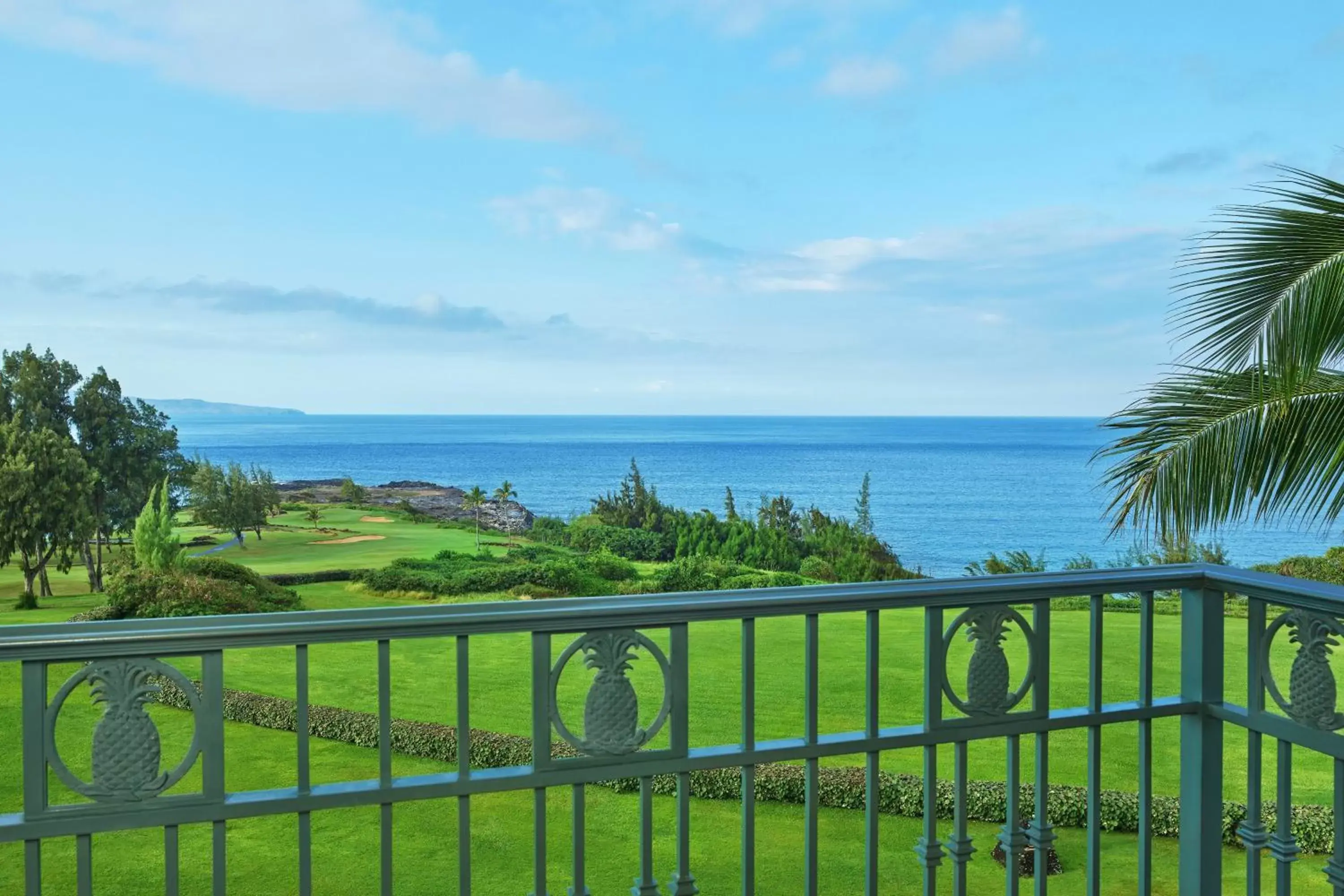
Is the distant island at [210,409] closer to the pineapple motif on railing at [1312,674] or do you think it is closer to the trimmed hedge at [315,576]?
the trimmed hedge at [315,576]

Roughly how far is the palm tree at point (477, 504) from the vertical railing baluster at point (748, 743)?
12.9 metres

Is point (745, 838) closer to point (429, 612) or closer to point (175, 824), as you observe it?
point (429, 612)

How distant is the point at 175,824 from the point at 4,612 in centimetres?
1300

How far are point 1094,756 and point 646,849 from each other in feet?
2.58

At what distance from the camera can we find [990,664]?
147 centimetres

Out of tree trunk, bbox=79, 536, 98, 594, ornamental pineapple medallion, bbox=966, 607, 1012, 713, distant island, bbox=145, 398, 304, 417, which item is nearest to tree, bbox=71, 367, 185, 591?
tree trunk, bbox=79, 536, 98, 594

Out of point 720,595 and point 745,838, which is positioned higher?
point 720,595

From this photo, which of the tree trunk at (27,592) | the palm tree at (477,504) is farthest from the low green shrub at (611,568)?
the tree trunk at (27,592)

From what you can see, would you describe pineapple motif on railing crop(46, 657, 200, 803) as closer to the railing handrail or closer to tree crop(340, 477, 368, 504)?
the railing handrail

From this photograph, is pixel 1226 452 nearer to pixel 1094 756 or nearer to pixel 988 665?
pixel 1094 756

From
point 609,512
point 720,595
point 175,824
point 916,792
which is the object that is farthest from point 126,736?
point 609,512

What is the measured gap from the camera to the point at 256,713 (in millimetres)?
8938

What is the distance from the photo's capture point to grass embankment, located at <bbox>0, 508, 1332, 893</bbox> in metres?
6.61

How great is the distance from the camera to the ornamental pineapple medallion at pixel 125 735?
1.10 m
